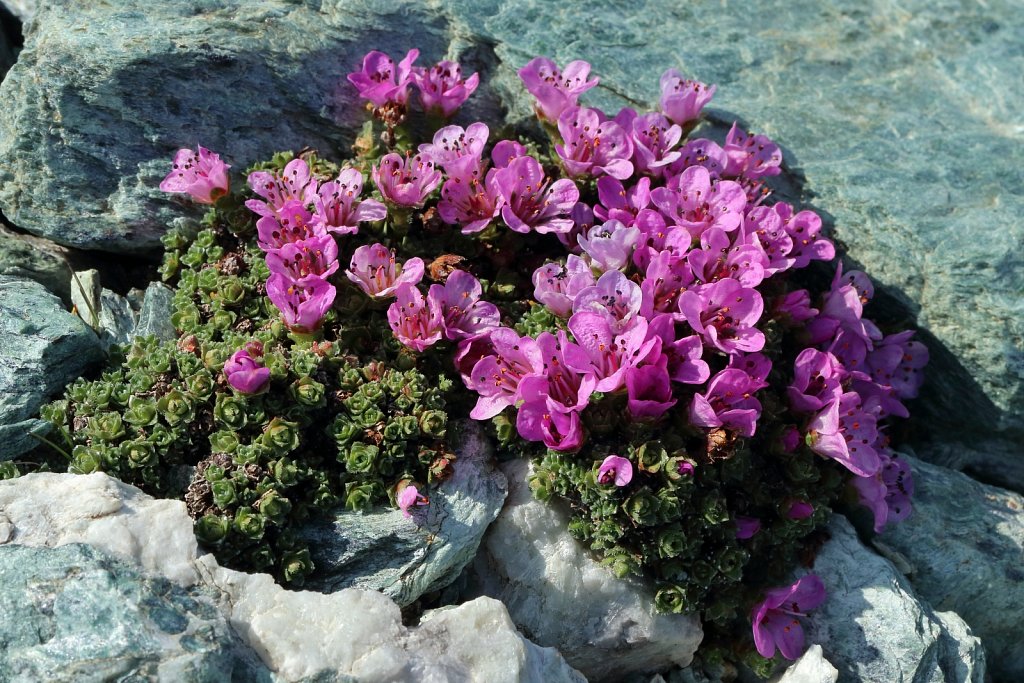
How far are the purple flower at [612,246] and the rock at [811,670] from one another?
2.14 m

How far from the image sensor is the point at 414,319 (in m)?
4.43

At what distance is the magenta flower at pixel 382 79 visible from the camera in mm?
5148

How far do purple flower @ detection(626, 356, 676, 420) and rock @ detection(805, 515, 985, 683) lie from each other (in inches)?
55.5

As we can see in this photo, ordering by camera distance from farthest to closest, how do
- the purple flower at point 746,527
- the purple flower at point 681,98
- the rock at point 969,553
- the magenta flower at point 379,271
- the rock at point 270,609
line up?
the purple flower at point 681,98
the rock at point 969,553
the purple flower at point 746,527
the magenta flower at point 379,271
the rock at point 270,609

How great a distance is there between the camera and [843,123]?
593 cm

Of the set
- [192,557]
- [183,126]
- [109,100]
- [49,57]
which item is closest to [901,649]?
[192,557]

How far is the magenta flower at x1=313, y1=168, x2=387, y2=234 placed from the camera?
4656 mm

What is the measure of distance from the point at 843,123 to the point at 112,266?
466 cm

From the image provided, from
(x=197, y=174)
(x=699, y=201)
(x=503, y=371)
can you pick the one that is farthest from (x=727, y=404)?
(x=197, y=174)

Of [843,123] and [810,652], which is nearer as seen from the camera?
[810,652]

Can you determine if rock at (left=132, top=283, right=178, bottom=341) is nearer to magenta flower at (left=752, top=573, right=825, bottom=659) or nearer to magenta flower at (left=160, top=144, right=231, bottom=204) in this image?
magenta flower at (left=160, top=144, right=231, bottom=204)

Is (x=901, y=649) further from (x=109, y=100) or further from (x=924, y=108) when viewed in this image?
(x=109, y=100)

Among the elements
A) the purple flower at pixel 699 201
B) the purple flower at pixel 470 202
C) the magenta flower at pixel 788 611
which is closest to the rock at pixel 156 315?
the purple flower at pixel 470 202

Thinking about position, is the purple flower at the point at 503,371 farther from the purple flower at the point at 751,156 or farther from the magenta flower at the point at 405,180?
the purple flower at the point at 751,156
